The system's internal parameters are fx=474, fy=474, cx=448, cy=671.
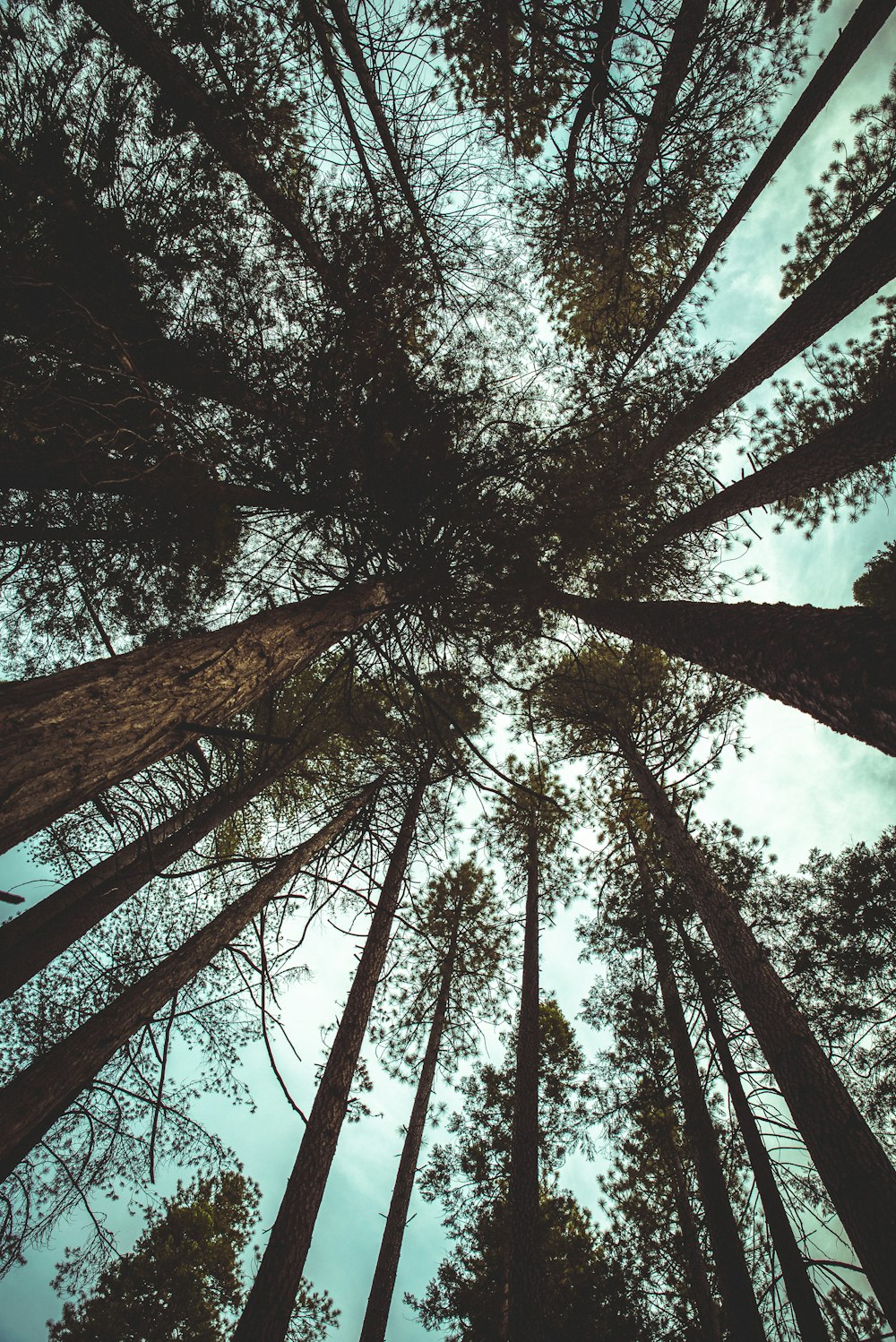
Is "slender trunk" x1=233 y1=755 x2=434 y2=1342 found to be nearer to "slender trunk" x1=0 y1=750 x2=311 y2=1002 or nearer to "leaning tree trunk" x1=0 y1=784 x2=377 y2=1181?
"leaning tree trunk" x1=0 y1=784 x2=377 y2=1181

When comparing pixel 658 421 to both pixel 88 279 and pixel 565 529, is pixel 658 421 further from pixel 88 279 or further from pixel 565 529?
pixel 88 279

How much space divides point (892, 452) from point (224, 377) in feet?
18.3

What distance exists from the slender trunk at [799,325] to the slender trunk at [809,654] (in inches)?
83.7

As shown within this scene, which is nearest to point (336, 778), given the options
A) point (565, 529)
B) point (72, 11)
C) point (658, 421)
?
point (565, 529)

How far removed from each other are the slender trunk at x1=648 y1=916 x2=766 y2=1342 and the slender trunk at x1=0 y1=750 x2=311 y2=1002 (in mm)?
5948

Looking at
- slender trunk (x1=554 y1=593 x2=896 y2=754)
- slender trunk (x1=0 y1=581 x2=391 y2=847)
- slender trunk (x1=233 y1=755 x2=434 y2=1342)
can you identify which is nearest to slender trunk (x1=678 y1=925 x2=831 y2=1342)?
slender trunk (x1=233 y1=755 x2=434 y2=1342)

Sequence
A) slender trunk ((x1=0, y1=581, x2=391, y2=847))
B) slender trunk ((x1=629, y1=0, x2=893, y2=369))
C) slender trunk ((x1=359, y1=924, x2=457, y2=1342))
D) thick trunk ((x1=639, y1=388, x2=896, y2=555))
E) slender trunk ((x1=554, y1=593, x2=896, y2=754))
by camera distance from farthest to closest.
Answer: slender trunk ((x1=359, y1=924, x2=457, y2=1342)) → thick trunk ((x1=639, y1=388, x2=896, y2=555)) → slender trunk ((x1=629, y1=0, x2=893, y2=369)) → slender trunk ((x1=554, y1=593, x2=896, y2=754)) → slender trunk ((x1=0, y1=581, x2=391, y2=847))

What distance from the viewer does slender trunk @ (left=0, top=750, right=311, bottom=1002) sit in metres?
3.84

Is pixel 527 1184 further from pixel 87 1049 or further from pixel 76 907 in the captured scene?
pixel 76 907

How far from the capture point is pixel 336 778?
649 cm

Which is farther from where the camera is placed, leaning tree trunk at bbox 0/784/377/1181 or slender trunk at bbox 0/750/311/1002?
slender trunk at bbox 0/750/311/1002

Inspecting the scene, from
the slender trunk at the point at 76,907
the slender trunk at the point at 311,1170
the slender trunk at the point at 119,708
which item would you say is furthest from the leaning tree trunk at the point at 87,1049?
the slender trunk at the point at 119,708

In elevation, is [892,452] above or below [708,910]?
above

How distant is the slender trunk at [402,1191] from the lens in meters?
6.24
